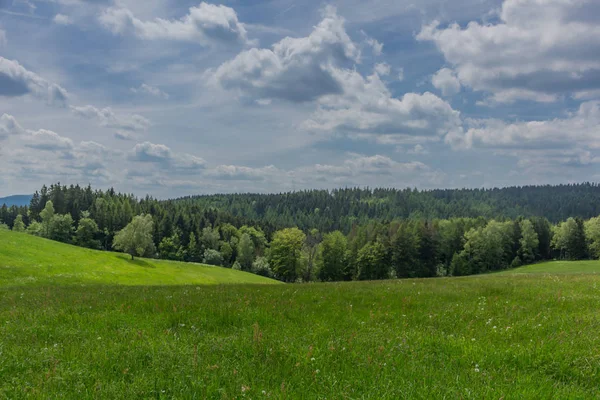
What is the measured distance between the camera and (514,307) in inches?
417

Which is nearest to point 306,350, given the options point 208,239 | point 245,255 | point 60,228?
point 245,255

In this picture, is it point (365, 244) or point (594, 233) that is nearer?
point (594, 233)

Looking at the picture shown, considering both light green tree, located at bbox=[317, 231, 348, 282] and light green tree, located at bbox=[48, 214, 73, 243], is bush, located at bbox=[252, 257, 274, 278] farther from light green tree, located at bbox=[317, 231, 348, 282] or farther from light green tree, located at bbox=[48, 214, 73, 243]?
light green tree, located at bbox=[48, 214, 73, 243]

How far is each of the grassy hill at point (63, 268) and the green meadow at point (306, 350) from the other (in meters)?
37.9

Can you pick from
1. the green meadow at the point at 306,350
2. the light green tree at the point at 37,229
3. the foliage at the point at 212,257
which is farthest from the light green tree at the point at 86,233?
the green meadow at the point at 306,350

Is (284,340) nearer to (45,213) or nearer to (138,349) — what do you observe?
(138,349)

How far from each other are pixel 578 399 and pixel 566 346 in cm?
232

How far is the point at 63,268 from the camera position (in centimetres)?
4856

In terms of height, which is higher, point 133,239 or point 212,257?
point 133,239

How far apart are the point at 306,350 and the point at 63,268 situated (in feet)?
179

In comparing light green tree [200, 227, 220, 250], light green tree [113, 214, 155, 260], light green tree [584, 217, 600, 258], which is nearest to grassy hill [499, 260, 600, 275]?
light green tree [584, 217, 600, 258]

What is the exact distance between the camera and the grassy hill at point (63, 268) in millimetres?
41300

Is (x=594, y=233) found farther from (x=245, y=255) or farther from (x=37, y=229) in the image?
(x=37, y=229)

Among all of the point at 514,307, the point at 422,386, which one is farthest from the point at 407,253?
the point at 422,386
